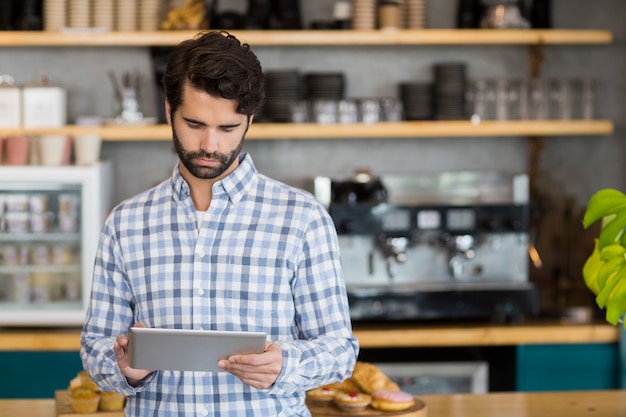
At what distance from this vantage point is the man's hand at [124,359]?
186cm

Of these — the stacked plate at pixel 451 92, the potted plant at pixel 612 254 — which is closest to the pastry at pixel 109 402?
the potted plant at pixel 612 254

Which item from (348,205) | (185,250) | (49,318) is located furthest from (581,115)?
(185,250)

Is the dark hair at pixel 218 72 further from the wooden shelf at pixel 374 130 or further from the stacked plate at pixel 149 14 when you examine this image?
the stacked plate at pixel 149 14

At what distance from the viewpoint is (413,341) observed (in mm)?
4293

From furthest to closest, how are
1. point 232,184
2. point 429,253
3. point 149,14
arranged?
point 149,14 → point 429,253 → point 232,184

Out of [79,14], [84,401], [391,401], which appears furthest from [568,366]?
[79,14]

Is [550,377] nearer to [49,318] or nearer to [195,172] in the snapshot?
[49,318]

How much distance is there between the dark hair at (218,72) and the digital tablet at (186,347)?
1.41ft

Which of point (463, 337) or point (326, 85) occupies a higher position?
point (326, 85)

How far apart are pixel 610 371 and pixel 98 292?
285cm

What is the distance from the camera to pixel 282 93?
15.1ft

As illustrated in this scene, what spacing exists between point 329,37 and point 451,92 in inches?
23.5

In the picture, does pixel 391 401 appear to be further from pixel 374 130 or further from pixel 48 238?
pixel 48 238

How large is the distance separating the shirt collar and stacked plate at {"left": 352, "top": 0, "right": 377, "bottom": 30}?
8.82ft
